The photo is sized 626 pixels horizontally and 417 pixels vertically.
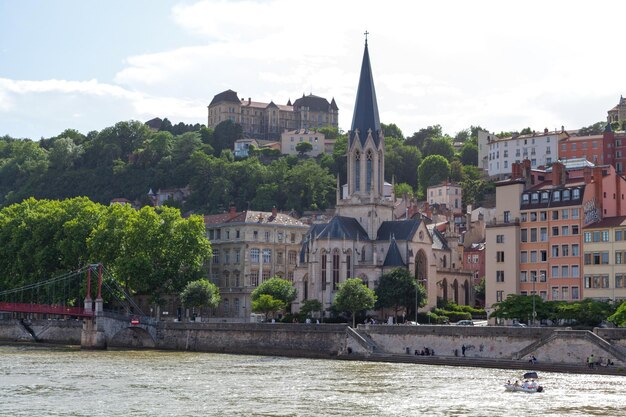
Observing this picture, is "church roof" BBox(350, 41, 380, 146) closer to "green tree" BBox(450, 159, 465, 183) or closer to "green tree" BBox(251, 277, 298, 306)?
"green tree" BBox(251, 277, 298, 306)

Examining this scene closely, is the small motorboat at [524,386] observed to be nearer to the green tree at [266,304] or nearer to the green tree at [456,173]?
the green tree at [266,304]

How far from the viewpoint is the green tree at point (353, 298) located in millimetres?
99625

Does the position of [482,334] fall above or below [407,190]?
below

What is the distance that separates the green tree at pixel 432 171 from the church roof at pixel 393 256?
8059cm

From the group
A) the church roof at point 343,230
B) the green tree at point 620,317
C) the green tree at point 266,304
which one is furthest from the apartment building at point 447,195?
the green tree at point 620,317

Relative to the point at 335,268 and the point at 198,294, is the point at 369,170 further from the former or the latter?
the point at 198,294

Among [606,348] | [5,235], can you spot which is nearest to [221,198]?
[5,235]

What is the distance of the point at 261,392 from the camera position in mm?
60344

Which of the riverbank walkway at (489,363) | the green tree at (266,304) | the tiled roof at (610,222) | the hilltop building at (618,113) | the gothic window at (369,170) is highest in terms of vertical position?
the hilltop building at (618,113)

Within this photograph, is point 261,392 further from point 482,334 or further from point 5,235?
point 5,235

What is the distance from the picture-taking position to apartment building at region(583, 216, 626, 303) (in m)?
88.8

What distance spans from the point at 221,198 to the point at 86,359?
104m

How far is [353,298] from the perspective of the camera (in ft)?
327

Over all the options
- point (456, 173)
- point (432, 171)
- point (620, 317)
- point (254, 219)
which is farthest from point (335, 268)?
point (456, 173)
